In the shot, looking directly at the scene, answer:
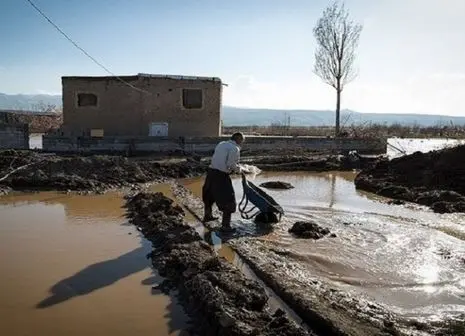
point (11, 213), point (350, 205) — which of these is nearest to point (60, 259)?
point (11, 213)

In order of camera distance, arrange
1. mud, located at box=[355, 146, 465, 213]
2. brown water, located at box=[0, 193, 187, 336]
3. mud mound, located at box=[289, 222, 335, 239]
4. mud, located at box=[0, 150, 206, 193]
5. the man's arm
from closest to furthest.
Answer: brown water, located at box=[0, 193, 187, 336] < mud mound, located at box=[289, 222, 335, 239] < the man's arm < mud, located at box=[355, 146, 465, 213] < mud, located at box=[0, 150, 206, 193]

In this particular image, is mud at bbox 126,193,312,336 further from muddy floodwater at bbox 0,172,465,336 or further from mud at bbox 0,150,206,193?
mud at bbox 0,150,206,193

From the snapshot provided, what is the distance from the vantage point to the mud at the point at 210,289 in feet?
13.5

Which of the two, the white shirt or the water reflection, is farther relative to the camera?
the white shirt

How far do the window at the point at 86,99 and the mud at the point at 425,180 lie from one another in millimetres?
13206

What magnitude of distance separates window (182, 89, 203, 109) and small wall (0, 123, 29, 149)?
7.27 m

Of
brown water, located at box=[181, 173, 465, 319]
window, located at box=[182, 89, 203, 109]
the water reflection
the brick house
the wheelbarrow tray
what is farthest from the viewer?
window, located at box=[182, 89, 203, 109]

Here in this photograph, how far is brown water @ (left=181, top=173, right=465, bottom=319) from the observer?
5266 mm

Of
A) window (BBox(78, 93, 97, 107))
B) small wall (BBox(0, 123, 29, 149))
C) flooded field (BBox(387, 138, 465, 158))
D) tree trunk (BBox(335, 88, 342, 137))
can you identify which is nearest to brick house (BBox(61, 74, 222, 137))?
window (BBox(78, 93, 97, 107))

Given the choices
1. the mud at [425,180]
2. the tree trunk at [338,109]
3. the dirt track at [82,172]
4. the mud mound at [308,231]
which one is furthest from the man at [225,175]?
the tree trunk at [338,109]

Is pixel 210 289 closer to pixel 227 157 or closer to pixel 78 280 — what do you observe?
pixel 78 280

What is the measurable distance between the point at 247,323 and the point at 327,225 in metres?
4.81

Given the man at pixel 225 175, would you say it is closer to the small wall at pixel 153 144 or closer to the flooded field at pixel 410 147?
the small wall at pixel 153 144

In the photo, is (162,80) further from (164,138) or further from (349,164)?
(349,164)
